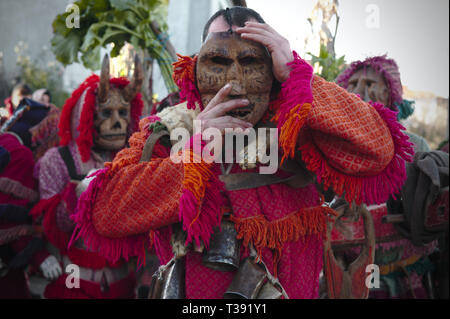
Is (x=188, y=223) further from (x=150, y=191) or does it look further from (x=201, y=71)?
(x=201, y=71)

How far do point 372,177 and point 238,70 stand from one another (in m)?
0.59

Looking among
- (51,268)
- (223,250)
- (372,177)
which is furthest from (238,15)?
(51,268)

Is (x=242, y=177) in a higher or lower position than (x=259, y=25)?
lower

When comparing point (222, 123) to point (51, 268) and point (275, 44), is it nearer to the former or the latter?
point (275, 44)

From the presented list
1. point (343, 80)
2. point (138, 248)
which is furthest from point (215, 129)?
point (343, 80)

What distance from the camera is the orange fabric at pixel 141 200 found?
1320 millimetres

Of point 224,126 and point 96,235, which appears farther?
point 96,235

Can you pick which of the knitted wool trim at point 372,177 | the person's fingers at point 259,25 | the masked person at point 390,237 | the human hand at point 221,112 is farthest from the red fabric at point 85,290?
the person's fingers at point 259,25

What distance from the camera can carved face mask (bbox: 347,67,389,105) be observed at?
10.4 feet

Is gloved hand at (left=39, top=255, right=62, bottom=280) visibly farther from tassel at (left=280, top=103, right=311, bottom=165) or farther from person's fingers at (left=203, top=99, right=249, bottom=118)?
tassel at (left=280, top=103, right=311, bottom=165)

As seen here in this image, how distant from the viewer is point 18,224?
3088mm

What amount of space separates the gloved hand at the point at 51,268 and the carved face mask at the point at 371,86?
111 inches

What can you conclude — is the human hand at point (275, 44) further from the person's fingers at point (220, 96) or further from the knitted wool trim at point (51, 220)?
the knitted wool trim at point (51, 220)
